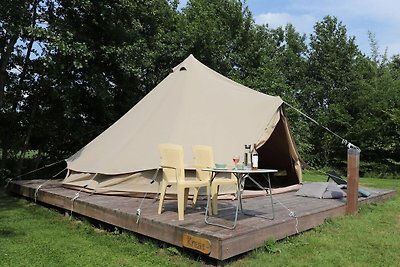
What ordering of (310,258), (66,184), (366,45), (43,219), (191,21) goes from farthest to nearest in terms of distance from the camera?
(366,45) → (191,21) → (66,184) → (43,219) → (310,258)

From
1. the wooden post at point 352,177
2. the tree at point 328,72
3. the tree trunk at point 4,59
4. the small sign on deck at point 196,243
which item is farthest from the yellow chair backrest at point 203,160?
the tree at point 328,72

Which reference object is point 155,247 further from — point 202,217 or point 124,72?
point 124,72

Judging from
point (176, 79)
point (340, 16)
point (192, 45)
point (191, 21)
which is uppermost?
point (340, 16)

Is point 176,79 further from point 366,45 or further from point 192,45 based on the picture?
point 366,45

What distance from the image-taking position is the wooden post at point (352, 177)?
507 cm

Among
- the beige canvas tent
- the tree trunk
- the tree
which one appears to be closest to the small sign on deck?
the beige canvas tent

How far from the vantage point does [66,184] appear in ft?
19.6

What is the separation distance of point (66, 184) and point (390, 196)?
5485 mm

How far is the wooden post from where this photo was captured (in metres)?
5.07

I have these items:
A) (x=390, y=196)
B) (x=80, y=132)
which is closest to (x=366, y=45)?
(x=390, y=196)

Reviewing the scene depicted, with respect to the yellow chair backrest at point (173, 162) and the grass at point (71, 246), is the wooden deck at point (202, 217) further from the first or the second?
the yellow chair backrest at point (173, 162)

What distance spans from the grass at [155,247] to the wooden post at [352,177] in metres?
0.15

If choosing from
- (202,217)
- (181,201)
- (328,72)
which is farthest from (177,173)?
(328,72)

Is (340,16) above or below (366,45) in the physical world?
above
